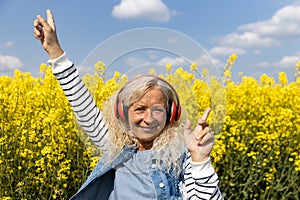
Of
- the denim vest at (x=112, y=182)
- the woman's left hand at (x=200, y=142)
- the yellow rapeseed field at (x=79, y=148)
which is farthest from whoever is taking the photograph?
the yellow rapeseed field at (x=79, y=148)

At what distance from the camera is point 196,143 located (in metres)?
1.48

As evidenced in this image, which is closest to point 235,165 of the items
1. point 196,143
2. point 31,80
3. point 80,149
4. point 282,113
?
point 282,113

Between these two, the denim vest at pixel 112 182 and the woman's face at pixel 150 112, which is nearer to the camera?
the woman's face at pixel 150 112

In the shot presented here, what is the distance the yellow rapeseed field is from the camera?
3424mm

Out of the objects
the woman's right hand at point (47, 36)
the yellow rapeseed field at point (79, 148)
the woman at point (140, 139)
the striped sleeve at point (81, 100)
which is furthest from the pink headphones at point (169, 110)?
the yellow rapeseed field at point (79, 148)

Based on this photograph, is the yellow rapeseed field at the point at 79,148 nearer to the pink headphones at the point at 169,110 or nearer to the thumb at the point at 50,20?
the thumb at the point at 50,20

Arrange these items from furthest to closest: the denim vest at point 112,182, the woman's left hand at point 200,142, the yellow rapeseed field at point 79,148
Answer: the yellow rapeseed field at point 79,148 < the denim vest at point 112,182 < the woman's left hand at point 200,142

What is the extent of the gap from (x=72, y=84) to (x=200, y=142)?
1.54ft

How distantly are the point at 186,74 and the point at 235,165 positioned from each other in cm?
267

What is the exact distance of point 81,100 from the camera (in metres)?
1.65

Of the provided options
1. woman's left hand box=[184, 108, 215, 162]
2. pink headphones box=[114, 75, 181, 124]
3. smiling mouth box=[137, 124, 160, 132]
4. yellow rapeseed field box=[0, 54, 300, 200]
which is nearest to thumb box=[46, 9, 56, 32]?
pink headphones box=[114, 75, 181, 124]

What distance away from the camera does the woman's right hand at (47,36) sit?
1.62 meters

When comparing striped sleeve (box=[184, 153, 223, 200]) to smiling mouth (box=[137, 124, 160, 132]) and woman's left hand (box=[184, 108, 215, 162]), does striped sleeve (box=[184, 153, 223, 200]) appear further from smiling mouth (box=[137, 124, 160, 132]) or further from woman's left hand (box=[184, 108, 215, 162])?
smiling mouth (box=[137, 124, 160, 132])

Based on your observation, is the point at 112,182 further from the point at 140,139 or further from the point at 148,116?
the point at 148,116
